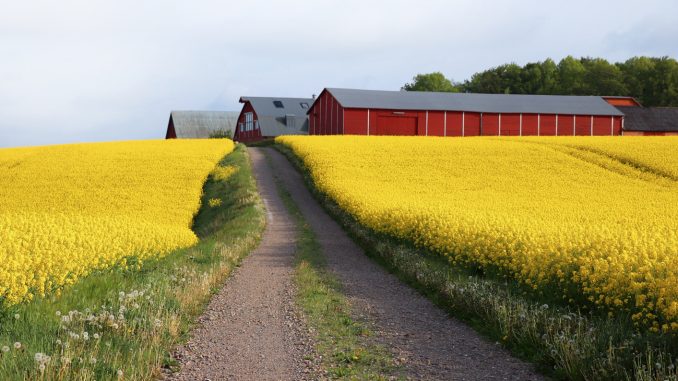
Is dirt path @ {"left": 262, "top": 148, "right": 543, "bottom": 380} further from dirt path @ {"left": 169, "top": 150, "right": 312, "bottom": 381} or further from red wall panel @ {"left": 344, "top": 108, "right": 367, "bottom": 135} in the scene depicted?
red wall panel @ {"left": 344, "top": 108, "right": 367, "bottom": 135}

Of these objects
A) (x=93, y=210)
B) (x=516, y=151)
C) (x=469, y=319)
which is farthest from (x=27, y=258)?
(x=516, y=151)

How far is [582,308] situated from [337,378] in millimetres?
5002

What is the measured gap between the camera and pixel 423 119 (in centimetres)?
7050

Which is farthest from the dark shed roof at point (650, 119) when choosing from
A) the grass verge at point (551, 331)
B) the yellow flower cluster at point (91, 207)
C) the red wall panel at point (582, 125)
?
the grass verge at point (551, 331)

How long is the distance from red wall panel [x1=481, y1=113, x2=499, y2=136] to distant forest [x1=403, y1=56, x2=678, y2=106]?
44156 mm

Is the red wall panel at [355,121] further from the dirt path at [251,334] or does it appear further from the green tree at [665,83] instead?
the green tree at [665,83]

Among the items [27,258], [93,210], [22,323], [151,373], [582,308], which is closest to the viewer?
[151,373]

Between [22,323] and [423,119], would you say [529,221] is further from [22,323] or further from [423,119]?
[423,119]

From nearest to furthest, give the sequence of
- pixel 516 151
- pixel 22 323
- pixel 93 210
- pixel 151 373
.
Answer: pixel 151 373
pixel 22 323
pixel 93 210
pixel 516 151

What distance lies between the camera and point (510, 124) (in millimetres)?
73125

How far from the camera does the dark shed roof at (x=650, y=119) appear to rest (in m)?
79.9

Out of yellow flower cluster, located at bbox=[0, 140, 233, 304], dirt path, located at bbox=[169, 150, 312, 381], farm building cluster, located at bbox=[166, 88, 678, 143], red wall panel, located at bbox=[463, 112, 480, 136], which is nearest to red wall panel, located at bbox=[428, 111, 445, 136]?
farm building cluster, located at bbox=[166, 88, 678, 143]

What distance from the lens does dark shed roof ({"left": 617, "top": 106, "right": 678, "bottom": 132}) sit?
79875mm

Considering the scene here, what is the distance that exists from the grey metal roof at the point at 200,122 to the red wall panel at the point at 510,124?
1839 inches
